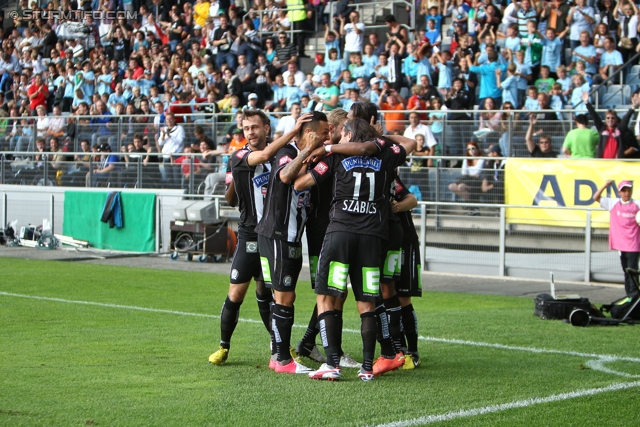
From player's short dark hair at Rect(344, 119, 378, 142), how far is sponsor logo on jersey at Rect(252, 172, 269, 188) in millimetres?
897

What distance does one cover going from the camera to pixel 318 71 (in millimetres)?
23422

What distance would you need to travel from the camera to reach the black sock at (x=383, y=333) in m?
7.60

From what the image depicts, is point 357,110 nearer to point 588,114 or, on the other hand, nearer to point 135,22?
point 588,114

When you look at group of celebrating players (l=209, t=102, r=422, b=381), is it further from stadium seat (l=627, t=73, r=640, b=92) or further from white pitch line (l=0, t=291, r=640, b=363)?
stadium seat (l=627, t=73, r=640, b=92)

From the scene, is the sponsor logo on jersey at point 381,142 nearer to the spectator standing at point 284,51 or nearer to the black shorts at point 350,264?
the black shorts at point 350,264

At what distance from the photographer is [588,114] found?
16938mm

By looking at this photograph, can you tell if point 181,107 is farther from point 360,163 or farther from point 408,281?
point 360,163

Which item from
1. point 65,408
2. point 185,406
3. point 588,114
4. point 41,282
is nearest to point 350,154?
point 185,406

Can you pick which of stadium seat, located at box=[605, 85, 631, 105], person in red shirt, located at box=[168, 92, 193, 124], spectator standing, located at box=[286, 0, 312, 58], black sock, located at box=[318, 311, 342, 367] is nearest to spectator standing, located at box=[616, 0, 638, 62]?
stadium seat, located at box=[605, 85, 631, 105]

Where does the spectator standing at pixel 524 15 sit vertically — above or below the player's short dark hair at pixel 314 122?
above

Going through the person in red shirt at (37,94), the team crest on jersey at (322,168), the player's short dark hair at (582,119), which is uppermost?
the person in red shirt at (37,94)

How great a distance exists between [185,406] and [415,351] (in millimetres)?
2477

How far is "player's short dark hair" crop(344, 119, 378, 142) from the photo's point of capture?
7.21 metres

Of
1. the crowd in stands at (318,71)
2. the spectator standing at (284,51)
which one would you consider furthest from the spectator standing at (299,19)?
the spectator standing at (284,51)
